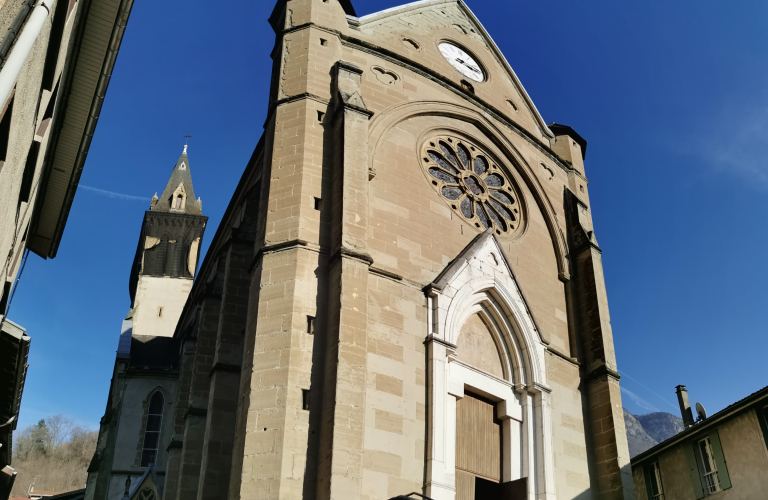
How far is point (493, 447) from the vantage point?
48.4 feet

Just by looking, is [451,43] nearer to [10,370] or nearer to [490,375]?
[490,375]

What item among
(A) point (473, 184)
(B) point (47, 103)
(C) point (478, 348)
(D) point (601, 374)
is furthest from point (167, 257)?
(B) point (47, 103)

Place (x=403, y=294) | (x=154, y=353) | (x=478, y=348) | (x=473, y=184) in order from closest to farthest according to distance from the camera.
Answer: (x=403, y=294) → (x=478, y=348) → (x=473, y=184) → (x=154, y=353)

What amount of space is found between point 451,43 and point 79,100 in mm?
11757

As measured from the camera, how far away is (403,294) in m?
14.2

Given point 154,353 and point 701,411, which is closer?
point 701,411

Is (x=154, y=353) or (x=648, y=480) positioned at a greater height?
(x=154, y=353)

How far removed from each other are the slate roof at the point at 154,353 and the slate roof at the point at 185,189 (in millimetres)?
14329

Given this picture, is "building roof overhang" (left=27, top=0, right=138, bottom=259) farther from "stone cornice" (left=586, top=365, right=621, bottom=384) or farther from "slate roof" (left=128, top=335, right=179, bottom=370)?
"slate roof" (left=128, top=335, right=179, bottom=370)

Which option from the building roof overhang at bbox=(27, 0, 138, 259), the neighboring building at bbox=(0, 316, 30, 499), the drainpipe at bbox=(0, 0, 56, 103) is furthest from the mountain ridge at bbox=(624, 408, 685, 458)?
the drainpipe at bbox=(0, 0, 56, 103)

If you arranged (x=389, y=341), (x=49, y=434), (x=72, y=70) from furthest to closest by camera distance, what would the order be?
(x=49, y=434) < (x=389, y=341) < (x=72, y=70)

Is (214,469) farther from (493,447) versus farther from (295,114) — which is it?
Result: (295,114)

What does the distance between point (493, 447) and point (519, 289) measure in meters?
3.68

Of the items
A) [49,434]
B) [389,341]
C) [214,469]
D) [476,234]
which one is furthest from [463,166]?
[49,434]
